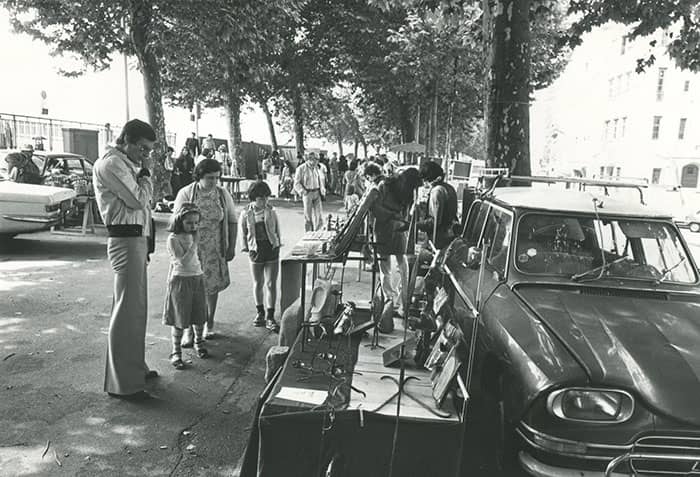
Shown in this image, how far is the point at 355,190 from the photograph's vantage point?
1406 centimetres

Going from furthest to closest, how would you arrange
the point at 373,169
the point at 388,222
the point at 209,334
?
1. the point at 373,169
2. the point at 388,222
3. the point at 209,334

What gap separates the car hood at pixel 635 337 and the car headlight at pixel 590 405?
0.09 m

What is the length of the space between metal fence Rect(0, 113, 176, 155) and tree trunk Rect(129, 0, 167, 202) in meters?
7.62

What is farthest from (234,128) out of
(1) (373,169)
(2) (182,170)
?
(1) (373,169)

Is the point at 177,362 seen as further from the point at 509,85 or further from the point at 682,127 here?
the point at 682,127

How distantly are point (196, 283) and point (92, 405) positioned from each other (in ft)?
4.74

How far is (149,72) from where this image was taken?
51.7 ft

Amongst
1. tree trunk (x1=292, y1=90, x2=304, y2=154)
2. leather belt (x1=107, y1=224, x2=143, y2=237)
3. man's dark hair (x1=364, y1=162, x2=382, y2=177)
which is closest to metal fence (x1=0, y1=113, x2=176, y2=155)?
tree trunk (x1=292, y1=90, x2=304, y2=154)

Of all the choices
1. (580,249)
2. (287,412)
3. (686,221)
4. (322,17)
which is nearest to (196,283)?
(287,412)

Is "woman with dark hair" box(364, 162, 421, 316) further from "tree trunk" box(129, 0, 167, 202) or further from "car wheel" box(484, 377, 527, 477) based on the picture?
"tree trunk" box(129, 0, 167, 202)

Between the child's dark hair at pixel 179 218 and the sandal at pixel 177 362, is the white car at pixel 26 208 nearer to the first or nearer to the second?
the child's dark hair at pixel 179 218

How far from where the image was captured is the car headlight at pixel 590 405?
301 cm

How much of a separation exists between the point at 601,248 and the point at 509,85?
4969 millimetres

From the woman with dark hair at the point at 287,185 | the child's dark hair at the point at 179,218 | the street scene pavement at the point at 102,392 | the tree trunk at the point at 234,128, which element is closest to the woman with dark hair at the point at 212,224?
the child's dark hair at the point at 179,218
